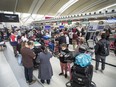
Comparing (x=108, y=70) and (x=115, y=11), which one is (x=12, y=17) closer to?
(x=115, y=11)

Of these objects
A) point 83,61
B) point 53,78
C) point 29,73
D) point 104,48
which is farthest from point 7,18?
point 83,61

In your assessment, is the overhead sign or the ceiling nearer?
the overhead sign

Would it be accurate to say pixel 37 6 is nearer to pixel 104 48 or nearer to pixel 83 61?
pixel 104 48

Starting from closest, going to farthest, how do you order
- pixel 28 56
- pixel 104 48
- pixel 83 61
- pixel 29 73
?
pixel 83 61 → pixel 28 56 → pixel 29 73 → pixel 104 48

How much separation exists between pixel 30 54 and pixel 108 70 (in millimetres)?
3200

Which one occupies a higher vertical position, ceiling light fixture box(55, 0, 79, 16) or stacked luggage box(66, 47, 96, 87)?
ceiling light fixture box(55, 0, 79, 16)

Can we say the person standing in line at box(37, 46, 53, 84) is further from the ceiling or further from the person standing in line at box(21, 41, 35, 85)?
the ceiling

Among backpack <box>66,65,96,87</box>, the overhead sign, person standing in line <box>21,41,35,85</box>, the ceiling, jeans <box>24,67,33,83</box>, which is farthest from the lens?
the ceiling

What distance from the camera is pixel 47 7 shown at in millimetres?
25562

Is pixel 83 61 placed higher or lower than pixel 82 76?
higher

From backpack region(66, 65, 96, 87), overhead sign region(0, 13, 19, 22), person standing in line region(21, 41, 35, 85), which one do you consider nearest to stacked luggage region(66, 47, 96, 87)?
backpack region(66, 65, 96, 87)

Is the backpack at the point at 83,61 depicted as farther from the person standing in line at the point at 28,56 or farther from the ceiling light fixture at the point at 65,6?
the ceiling light fixture at the point at 65,6

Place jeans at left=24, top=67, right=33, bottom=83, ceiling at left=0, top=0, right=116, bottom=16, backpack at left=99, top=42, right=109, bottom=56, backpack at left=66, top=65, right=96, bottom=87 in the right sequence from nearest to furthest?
backpack at left=66, top=65, right=96, bottom=87 < jeans at left=24, top=67, right=33, bottom=83 < backpack at left=99, top=42, right=109, bottom=56 < ceiling at left=0, top=0, right=116, bottom=16

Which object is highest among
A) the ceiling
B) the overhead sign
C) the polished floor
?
the ceiling
